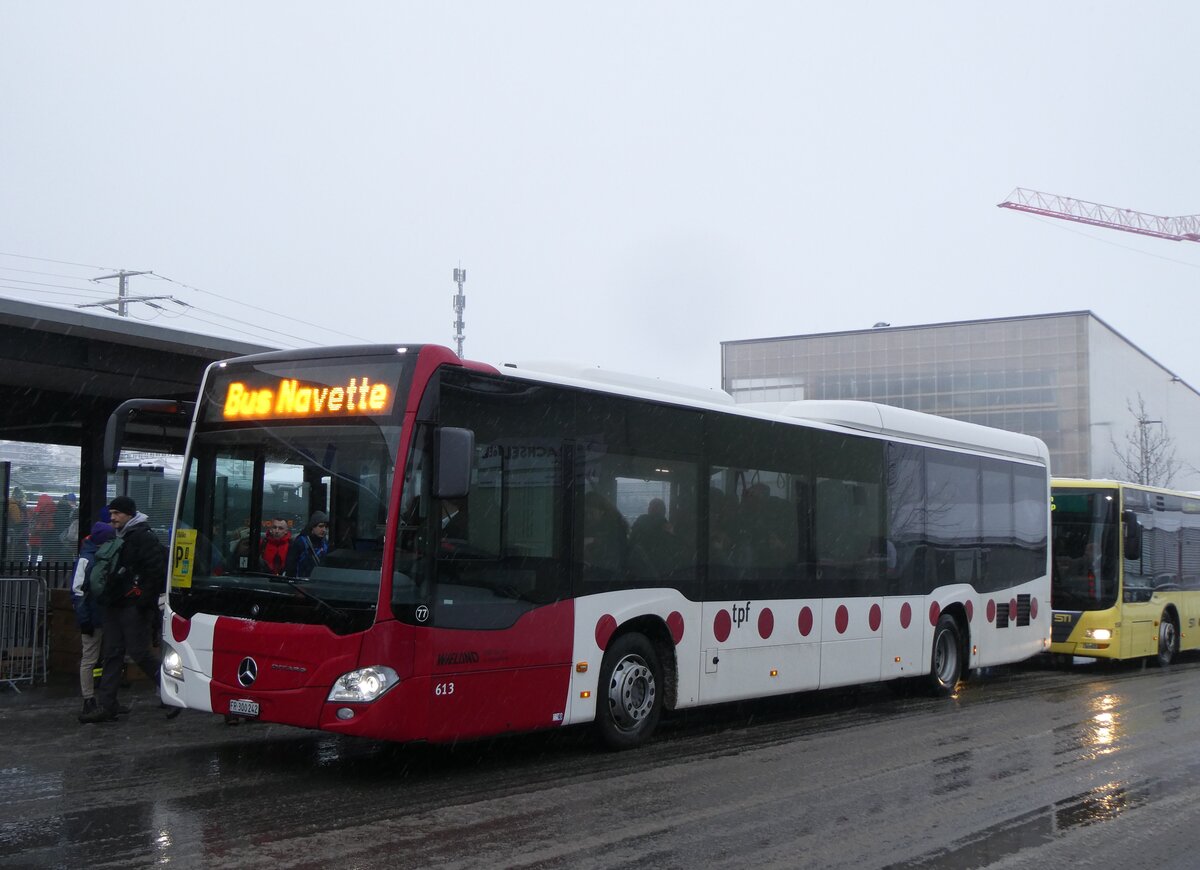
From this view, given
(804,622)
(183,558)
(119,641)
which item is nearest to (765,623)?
(804,622)

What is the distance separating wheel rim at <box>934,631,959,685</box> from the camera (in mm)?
14109

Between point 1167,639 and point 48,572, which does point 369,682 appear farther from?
point 1167,639

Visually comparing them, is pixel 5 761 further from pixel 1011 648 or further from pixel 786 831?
pixel 1011 648

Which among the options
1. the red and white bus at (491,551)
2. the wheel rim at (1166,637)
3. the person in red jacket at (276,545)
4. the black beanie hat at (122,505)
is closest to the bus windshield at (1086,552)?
the wheel rim at (1166,637)

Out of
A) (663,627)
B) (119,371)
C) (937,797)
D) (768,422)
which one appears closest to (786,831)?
(937,797)

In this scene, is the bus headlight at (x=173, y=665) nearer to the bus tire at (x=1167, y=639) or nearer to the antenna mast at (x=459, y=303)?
the bus tire at (x=1167, y=639)

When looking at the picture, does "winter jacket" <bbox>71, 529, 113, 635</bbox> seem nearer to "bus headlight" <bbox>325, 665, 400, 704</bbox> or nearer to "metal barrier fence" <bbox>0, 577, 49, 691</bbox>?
"metal barrier fence" <bbox>0, 577, 49, 691</bbox>

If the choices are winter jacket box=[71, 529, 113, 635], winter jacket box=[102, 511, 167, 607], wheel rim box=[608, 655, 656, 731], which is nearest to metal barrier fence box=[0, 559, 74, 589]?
winter jacket box=[71, 529, 113, 635]

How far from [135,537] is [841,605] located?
6814 millimetres

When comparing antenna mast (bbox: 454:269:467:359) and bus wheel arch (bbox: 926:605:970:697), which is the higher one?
antenna mast (bbox: 454:269:467:359)

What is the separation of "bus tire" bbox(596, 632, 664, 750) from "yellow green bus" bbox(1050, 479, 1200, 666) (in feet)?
30.9

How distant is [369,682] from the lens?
785 cm

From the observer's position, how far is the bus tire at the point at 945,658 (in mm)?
14039

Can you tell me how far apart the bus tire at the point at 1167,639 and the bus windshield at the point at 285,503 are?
14.8 m
